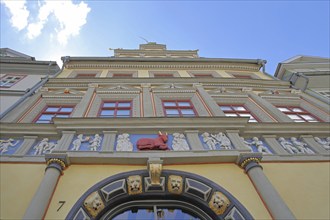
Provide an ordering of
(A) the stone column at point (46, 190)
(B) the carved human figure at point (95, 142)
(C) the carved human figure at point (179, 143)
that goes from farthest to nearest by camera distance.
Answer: (C) the carved human figure at point (179, 143) < (B) the carved human figure at point (95, 142) < (A) the stone column at point (46, 190)

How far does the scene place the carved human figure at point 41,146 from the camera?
7.69 meters

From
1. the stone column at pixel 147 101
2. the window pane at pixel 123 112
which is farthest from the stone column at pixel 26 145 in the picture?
the stone column at pixel 147 101

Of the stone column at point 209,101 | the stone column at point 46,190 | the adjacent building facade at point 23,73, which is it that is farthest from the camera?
the adjacent building facade at point 23,73

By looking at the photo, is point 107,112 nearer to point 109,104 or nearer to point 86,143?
point 109,104

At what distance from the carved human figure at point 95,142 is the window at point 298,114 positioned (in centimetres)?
757

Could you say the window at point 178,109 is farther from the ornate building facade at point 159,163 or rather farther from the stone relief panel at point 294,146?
the stone relief panel at point 294,146

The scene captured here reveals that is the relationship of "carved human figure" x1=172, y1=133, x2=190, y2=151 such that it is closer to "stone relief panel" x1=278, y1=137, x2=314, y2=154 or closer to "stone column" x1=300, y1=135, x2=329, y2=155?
"stone relief panel" x1=278, y1=137, x2=314, y2=154

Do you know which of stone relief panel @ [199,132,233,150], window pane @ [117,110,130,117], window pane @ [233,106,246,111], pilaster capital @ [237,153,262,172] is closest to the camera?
pilaster capital @ [237,153,262,172]

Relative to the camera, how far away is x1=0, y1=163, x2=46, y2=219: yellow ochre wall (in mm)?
5934

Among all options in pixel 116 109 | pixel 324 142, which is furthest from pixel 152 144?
pixel 324 142

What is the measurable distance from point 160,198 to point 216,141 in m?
2.49

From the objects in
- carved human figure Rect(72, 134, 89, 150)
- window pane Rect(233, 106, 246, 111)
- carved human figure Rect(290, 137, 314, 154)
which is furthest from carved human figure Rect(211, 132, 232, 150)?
carved human figure Rect(72, 134, 89, 150)

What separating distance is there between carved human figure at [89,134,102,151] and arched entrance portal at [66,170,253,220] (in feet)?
4.20

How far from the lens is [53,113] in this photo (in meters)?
10.7
